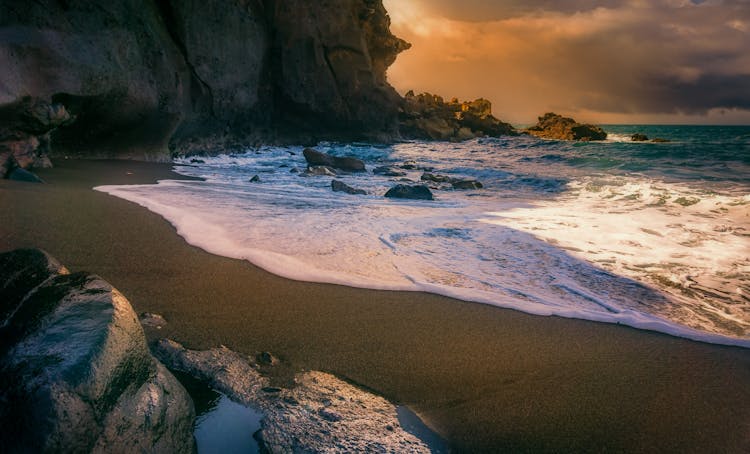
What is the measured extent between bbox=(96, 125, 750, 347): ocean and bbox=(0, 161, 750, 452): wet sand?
0.27 metres

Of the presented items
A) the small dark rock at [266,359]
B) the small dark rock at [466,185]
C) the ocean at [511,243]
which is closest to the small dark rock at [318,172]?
the ocean at [511,243]

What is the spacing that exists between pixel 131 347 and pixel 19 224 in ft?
10.1

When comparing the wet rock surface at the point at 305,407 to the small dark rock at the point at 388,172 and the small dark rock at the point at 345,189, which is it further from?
the small dark rock at the point at 388,172

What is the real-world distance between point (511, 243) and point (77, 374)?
4.00m

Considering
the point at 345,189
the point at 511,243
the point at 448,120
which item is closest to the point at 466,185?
the point at 345,189

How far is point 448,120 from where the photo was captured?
36.6 m

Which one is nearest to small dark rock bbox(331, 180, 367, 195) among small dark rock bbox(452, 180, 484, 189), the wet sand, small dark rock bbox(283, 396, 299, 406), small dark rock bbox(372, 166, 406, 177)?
small dark rock bbox(452, 180, 484, 189)

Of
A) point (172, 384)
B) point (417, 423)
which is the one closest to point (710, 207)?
point (417, 423)

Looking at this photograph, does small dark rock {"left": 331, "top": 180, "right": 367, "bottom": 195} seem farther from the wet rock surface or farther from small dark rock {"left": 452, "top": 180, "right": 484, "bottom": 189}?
the wet rock surface

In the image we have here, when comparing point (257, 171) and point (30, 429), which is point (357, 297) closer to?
point (30, 429)

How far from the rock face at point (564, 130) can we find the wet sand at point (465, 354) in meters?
40.2

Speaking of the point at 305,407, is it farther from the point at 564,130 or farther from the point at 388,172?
the point at 564,130

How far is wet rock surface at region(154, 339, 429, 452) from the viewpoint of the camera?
158cm

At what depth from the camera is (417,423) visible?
5.66 ft
